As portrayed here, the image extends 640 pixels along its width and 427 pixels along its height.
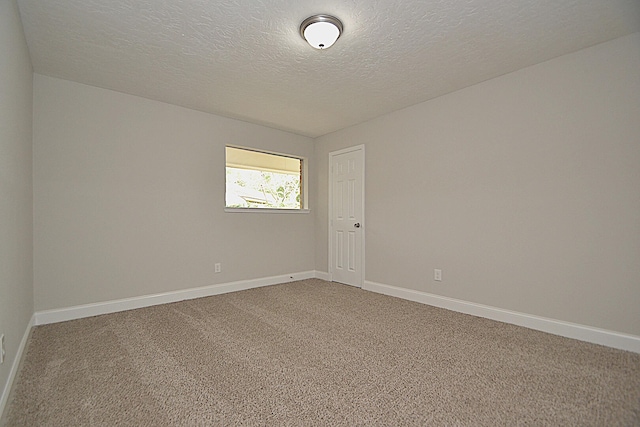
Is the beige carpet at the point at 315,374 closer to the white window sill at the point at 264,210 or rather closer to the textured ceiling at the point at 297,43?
the white window sill at the point at 264,210

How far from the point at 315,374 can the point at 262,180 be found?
3.43 meters

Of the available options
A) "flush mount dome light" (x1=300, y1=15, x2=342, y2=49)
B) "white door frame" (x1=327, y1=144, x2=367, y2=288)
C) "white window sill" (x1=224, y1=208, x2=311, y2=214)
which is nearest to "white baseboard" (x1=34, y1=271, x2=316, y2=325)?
"white door frame" (x1=327, y1=144, x2=367, y2=288)

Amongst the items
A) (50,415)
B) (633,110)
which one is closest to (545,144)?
(633,110)

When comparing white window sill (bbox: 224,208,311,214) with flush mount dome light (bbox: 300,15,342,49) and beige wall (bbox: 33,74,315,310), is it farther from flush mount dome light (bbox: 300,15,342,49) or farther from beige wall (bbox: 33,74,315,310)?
flush mount dome light (bbox: 300,15,342,49)

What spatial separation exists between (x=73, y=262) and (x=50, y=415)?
1991mm

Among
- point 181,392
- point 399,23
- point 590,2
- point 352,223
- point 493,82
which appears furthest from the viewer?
point 352,223

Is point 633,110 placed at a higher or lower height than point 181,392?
higher

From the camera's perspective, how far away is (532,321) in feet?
9.18

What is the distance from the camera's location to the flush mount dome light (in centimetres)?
215

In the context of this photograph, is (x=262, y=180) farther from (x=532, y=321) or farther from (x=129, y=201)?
(x=532, y=321)

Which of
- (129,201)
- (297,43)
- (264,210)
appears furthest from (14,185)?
(264,210)

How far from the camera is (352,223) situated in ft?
15.2

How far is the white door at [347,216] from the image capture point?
4.51m

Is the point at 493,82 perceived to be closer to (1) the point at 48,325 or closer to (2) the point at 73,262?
(2) the point at 73,262
